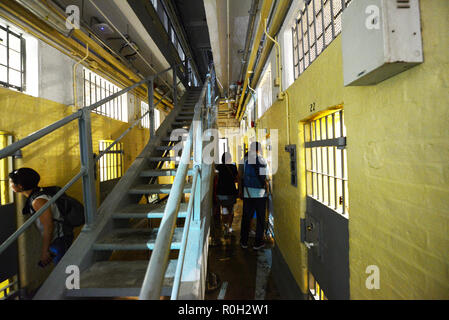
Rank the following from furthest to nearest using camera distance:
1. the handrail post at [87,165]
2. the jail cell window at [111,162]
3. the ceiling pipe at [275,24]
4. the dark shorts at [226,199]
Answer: the jail cell window at [111,162] < the dark shorts at [226,199] < the ceiling pipe at [275,24] < the handrail post at [87,165]

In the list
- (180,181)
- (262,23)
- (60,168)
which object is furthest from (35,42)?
(180,181)

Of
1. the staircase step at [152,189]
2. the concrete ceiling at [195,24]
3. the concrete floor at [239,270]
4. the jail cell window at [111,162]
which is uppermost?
the concrete ceiling at [195,24]

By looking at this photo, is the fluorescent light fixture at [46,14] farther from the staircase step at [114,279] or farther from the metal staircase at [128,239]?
the staircase step at [114,279]

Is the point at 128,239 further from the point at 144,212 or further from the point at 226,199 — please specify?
the point at 226,199

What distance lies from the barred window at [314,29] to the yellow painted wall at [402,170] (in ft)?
0.96

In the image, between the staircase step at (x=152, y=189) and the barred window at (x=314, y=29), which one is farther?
Answer: the staircase step at (x=152, y=189)

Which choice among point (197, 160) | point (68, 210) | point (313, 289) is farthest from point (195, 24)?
point (313, 289)

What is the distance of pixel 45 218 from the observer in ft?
6.72

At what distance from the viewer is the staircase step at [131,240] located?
201 cm

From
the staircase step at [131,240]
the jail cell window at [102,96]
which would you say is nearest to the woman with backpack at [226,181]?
the staircase step at [131,240]

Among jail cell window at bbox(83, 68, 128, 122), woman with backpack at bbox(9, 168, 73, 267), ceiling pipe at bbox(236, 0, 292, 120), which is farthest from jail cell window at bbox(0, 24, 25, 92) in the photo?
ceiling pipe at bbox(236, 0, 292, 120)

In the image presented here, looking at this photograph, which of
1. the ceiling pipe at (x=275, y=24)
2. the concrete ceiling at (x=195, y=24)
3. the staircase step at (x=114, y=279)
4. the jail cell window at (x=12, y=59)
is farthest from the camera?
the concrete ceiling at (x=195, y=24)

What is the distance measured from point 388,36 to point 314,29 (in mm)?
1647

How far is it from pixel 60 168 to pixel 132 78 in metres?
2.66
